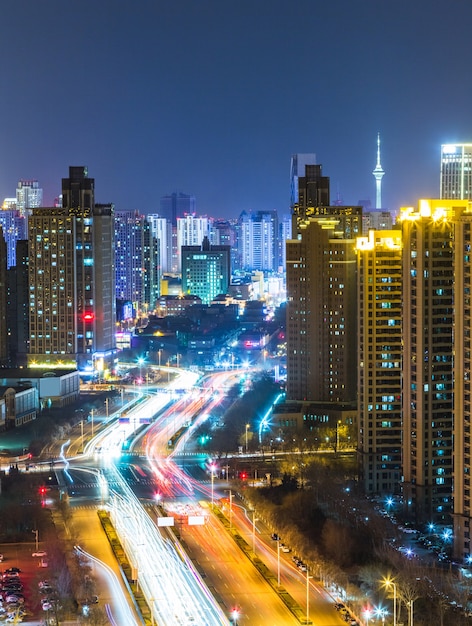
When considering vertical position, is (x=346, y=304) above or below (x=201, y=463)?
above

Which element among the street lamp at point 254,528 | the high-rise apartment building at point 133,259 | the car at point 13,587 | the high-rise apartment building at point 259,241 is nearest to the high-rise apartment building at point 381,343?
the street lamp at point 254,528

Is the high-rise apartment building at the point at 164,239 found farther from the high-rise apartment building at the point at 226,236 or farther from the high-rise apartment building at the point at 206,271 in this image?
the high-rise apartment building at the point at 206,271

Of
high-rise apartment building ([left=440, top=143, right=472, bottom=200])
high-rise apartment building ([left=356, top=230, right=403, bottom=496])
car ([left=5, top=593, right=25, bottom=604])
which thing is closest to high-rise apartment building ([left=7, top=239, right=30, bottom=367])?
high-rise apartment building ([left=440, top=143, right=472, bottom=200])

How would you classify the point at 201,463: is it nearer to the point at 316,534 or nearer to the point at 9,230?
the point at 316,534

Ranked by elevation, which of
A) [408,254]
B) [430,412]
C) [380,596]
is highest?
[408,254]

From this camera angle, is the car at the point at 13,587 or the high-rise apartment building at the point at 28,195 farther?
the high-rise apartment building at the point at 28,195

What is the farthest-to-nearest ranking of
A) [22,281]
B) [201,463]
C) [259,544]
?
1. [22,281]
2. [201,463]
3. [259,544]

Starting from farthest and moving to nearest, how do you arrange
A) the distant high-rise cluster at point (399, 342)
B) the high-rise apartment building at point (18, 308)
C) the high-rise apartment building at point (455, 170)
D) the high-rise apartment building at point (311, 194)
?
the high-rise apartment building at point (455, 170), the high-rise apartment building at point (18, 308), the high-rise apartment building at point (311, 194), the distant high-rise cluster at point (399, 342)

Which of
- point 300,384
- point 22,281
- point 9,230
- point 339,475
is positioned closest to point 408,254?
point 339,475
